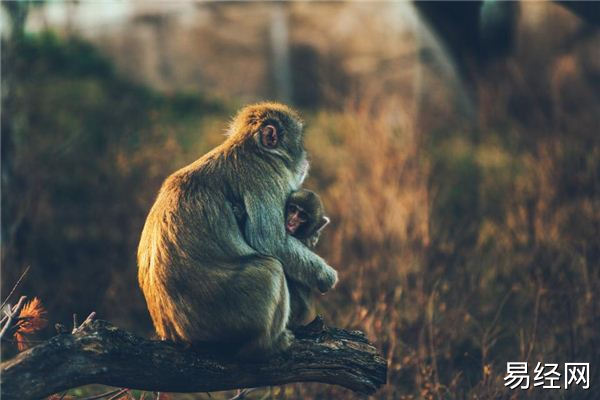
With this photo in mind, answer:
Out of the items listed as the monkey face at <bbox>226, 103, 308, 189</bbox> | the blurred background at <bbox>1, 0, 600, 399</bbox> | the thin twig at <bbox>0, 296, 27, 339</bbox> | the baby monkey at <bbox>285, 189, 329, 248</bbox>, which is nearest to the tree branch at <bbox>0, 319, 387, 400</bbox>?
the thin twig at <bbox>0, 296, 27, 339</bbox>

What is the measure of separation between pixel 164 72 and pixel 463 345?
11238 mm

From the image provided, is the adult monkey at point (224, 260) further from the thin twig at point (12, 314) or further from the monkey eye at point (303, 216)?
the thin twig at point (12, 314)

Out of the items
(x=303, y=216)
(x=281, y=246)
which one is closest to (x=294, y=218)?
(x=303, y=216)

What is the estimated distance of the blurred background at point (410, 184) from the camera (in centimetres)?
567

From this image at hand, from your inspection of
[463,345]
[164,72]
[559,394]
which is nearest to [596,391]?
[559,394]

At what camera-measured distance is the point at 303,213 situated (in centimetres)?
393

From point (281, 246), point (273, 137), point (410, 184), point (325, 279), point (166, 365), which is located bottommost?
point (166, 365)

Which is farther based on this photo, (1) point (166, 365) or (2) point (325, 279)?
(2) point (325, 279)

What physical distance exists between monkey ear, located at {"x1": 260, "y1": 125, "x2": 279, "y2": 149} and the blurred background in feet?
4.90

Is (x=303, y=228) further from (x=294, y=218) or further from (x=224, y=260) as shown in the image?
(x=224, y=260)

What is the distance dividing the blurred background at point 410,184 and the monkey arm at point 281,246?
138cm

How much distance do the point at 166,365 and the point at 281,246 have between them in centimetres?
74

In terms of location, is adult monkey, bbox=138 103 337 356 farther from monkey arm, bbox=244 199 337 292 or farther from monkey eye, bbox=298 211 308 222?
monkey eye, bbox=298 211 308 222

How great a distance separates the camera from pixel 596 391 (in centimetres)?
491
